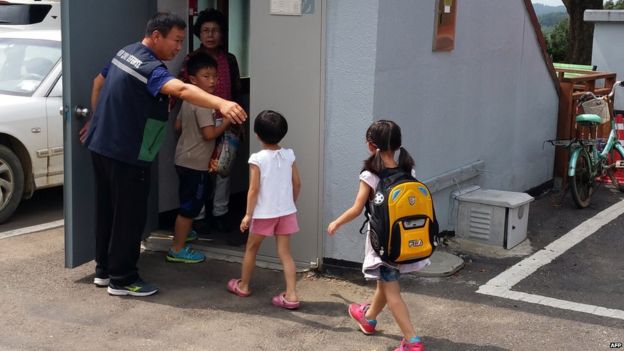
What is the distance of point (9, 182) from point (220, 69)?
7.73 ft

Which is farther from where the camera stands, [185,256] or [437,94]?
[437,94]

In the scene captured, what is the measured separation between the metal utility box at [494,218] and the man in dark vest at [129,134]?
2.90 metres

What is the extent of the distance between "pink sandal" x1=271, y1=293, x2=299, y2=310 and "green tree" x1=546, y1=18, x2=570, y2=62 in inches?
780

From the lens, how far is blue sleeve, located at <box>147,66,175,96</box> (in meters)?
5.18

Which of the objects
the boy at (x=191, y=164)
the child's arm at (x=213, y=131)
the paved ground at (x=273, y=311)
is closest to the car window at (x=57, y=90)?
the paved ground at (x=273, y=311)

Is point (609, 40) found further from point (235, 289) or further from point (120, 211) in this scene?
point (120, 211)

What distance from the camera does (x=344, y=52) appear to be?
19.0 feet

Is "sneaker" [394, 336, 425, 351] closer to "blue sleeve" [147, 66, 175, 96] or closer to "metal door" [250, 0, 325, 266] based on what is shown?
"metal door" [250, 0, 325, 266]

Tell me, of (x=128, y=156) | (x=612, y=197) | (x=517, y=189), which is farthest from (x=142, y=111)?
(x=612, y=197)

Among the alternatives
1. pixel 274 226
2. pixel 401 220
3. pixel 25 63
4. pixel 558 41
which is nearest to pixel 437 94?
pixel 274 226

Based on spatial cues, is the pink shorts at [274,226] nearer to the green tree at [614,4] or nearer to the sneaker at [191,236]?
the sneaker at [191,236]

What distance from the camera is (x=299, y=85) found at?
594 centimetres

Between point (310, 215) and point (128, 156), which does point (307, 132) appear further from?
point (128, 156)

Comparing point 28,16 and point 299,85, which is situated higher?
point 28,16
